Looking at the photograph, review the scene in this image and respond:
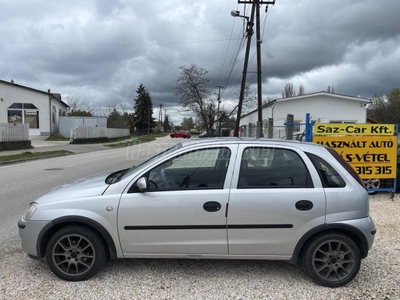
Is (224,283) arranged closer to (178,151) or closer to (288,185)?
(288,185)

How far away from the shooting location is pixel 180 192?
349cm

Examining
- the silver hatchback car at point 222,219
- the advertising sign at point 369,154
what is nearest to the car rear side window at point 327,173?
the silver hatchback car at point 222,219

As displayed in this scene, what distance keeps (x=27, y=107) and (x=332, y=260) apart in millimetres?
39392

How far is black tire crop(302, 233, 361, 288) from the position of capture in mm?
3500

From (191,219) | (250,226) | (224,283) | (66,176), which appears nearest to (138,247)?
(191,219)

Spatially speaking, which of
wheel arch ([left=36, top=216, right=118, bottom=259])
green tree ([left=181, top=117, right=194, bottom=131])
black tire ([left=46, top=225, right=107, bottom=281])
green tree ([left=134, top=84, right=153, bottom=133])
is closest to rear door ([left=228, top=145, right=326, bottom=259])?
wheel arch ([left=36, top=216, right=118, bottom=259])

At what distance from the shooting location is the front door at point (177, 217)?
11.3ft

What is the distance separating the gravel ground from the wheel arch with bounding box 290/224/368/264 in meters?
0.35

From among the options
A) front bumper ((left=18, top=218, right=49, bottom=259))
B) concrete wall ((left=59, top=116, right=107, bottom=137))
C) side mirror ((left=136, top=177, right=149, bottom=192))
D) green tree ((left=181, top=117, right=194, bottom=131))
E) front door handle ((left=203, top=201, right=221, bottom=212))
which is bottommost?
front bumper ((left=18, top=218, right=49, bottom=259))

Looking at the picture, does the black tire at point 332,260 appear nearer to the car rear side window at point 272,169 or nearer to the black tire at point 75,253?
the car rear side window at point 272,169

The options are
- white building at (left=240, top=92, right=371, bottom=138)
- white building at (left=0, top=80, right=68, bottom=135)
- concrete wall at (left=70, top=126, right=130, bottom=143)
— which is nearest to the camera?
white building at (left=240, top=92, right=371, bottom=138)

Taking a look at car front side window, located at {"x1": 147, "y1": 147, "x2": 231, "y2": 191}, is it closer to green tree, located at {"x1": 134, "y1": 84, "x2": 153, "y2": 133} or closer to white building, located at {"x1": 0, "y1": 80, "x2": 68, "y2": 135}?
white building, located at {"x1": 0, "y1": 80, "x2": 68, "y2": 135}

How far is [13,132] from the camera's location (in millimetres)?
22469

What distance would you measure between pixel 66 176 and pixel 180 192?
30.4ft
